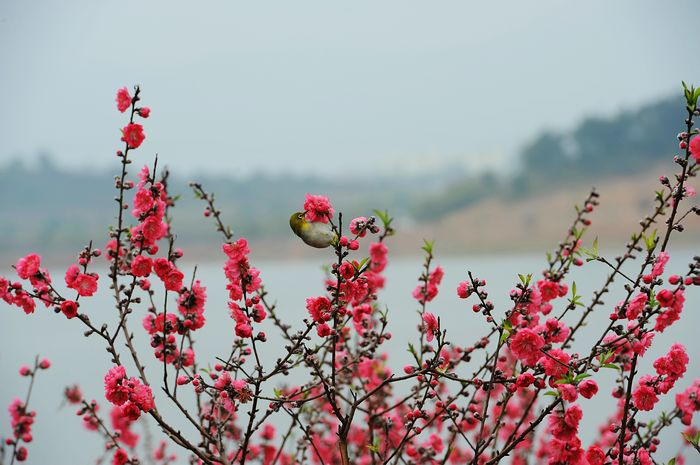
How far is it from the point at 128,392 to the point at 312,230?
0.39 metres

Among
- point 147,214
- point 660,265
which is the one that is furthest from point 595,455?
point 147,214

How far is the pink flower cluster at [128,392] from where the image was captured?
3.25 feet

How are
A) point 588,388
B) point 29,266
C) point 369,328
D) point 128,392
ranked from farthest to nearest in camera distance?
1. point 369,328
2. point 29,266
3. point 128,392
4. point 588,388

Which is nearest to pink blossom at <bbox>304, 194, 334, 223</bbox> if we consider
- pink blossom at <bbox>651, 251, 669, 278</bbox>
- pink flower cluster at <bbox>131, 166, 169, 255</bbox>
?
pink flower cluster at <bbox>131, 166, 169, 255</bbox>

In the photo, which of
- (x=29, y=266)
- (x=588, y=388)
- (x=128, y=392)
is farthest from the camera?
(x=29, y=266)

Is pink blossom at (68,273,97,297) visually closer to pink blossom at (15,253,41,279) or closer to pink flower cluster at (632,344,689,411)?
pink blossom at (15,253,41,279)

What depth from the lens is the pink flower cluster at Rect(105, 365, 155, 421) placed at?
3.25 ft

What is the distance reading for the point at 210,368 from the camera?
1171 millimetres

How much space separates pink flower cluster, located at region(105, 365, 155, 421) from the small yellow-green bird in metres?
0.35

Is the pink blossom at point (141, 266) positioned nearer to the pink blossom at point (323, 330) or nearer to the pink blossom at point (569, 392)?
the pink blossom at point (323, 330)

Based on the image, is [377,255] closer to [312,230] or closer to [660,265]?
[312,230]

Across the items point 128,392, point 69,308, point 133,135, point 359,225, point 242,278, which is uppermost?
point 133,135

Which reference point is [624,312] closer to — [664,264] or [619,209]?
[664,264]

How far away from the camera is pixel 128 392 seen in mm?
990
